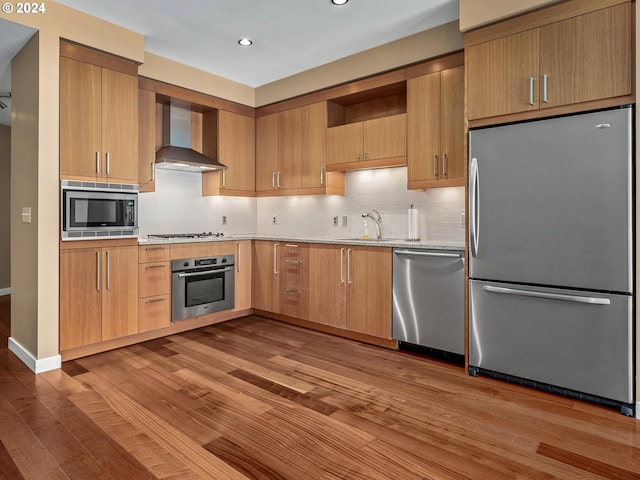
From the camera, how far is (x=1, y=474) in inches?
72.3

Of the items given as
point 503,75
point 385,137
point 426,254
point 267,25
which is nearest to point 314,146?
point 385,137

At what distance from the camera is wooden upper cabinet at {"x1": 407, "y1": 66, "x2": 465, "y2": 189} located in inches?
135

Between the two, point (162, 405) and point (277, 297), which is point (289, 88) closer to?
point (277, 297)

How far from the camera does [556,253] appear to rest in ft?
8.65

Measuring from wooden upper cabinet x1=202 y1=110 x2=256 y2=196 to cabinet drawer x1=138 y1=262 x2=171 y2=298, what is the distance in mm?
1237

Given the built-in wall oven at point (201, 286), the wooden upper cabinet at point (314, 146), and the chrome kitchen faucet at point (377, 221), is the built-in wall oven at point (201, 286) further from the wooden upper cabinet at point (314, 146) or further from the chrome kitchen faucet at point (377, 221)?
the chrome kitchen faucet at point (377, 221)

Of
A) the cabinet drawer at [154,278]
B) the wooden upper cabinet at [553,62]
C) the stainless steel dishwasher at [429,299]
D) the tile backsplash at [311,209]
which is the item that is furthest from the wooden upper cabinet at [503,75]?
the cabinet drawer at [154,278]

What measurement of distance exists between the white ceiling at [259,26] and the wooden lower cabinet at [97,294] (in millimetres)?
1790

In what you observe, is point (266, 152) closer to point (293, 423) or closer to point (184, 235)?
point (184, 235)

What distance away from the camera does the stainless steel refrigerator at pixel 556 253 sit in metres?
2.42

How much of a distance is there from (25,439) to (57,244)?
1.53 metres

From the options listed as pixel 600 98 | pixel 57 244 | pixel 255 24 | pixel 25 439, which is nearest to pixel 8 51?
pixel 57 244

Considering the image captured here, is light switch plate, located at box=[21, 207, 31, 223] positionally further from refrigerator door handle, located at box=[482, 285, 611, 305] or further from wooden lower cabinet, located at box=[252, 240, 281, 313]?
refrigerator door handle, located at box=[482, 285, 611, 305]

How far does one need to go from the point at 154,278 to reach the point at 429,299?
2.56 meters
